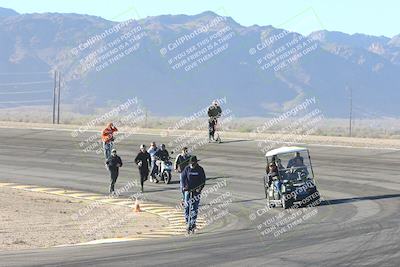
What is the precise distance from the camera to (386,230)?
16641 mm

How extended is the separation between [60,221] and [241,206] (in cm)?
544

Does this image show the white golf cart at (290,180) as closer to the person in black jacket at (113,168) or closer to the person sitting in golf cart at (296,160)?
the person sitting in golf cart at (296,160)

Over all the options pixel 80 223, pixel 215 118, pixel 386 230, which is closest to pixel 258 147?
pixel 215 118

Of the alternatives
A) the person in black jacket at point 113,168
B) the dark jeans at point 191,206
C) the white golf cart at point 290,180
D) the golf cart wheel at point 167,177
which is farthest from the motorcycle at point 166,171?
the dark jeans at point 191,206

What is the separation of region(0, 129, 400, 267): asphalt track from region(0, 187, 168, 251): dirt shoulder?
5.45 feet

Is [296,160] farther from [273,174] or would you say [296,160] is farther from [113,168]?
[113,168]

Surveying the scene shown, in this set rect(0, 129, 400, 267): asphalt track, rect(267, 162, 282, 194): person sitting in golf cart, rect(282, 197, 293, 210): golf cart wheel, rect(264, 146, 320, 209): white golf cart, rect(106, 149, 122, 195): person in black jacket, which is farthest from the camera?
rect(106, 149, 122, 195): person in black jacket

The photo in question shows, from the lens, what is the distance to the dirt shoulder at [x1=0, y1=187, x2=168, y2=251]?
17.5 meters

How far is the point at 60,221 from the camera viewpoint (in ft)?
67.7

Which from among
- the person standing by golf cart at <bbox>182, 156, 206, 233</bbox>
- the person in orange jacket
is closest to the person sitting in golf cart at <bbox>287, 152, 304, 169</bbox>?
the person standing by golf cart at <bbox>182, 156, 206, 233</bbox>

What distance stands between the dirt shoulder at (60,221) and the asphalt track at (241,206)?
1.66 m

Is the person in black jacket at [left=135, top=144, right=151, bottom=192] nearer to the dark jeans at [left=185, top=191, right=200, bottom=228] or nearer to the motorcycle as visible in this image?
the motorcycle

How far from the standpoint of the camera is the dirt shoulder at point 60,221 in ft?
57.5

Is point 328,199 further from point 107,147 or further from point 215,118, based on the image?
point 215,118
